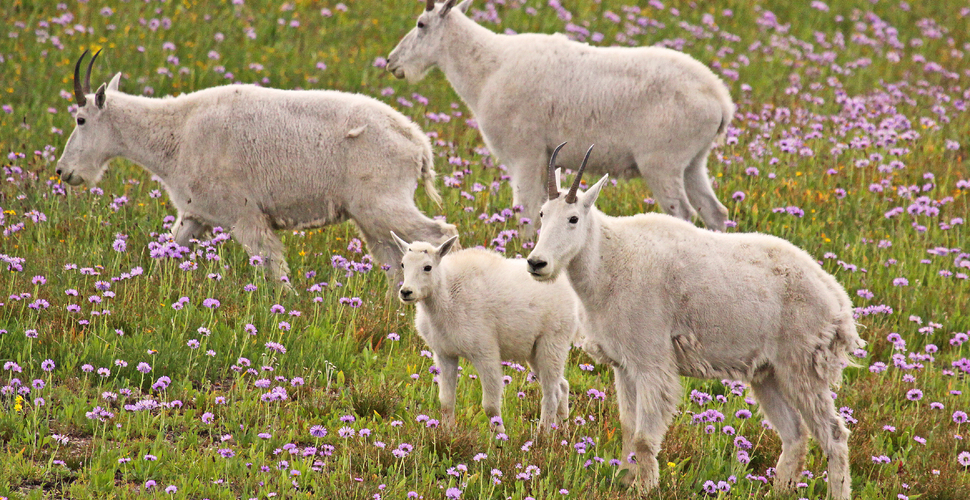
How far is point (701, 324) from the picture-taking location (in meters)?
5.90

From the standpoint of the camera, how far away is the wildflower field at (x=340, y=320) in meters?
5.85

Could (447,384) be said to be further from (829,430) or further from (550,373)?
(829,430)

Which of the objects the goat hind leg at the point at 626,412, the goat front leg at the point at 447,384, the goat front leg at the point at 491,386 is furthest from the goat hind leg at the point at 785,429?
the goat front leg at the point at 447,384

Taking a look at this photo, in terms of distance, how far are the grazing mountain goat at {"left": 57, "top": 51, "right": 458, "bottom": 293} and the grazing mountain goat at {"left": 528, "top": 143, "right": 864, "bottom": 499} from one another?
8.84ft

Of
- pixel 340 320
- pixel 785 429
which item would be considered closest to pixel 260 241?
pixel 340 320

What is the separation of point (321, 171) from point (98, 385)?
8.24 ft

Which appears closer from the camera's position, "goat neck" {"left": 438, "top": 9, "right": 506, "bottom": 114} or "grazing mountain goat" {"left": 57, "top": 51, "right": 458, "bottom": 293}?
"grazing mountain goat" {"left": 57, "top": 51, "right": 458, "bottom": 293}

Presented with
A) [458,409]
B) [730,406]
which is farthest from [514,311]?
[730,406]

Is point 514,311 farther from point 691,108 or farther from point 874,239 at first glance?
point 874,239

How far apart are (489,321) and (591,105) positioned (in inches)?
137

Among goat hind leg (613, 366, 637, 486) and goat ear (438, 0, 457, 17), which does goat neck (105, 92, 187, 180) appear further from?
goat hind leg (613, 366, 637, 486)

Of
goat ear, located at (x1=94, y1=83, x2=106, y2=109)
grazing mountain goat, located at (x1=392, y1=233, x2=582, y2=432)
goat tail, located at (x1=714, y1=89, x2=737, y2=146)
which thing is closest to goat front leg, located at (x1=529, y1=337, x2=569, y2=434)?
grazing mountain goat, located at (x1=392, y1=233, x2=582, y2=432)

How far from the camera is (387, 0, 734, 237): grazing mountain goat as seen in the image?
902 centimetres

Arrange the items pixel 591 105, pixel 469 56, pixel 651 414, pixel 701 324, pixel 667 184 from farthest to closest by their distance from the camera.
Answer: pixel 469 56
pixel 591 105
pixel 667 184
pixel 701 324
pixel 651 414
